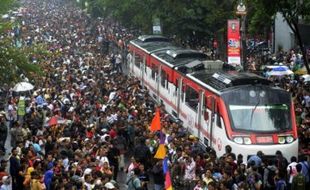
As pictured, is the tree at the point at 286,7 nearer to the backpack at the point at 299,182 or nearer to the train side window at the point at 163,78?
the train side window at the point at 163,78

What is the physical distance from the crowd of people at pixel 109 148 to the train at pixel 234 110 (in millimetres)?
627

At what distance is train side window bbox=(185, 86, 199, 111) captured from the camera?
2483 centimetres

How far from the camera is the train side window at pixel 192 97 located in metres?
24.8

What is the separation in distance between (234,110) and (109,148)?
12.8ft

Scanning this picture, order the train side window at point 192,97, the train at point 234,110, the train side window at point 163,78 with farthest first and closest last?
the train side window at point 163,78
the train side window at point 192,97
the train at point 234,110

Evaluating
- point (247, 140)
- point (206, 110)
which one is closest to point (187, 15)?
point (206, 110)

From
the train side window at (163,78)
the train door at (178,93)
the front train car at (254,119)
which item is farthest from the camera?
the train side window at (163,78)

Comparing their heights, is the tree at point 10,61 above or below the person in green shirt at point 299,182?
above

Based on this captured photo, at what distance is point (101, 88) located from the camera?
34031 millimetres

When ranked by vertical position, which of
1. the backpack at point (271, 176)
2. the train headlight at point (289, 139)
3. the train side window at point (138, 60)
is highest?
the backpack at point (271, 176)

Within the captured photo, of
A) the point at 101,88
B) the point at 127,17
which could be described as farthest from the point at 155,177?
the point at 127,17

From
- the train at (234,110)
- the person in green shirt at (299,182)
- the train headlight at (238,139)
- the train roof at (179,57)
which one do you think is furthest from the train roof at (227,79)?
the person in green shirt at (299,182)

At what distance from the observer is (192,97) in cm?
2547

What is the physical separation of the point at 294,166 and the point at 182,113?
983 cm
